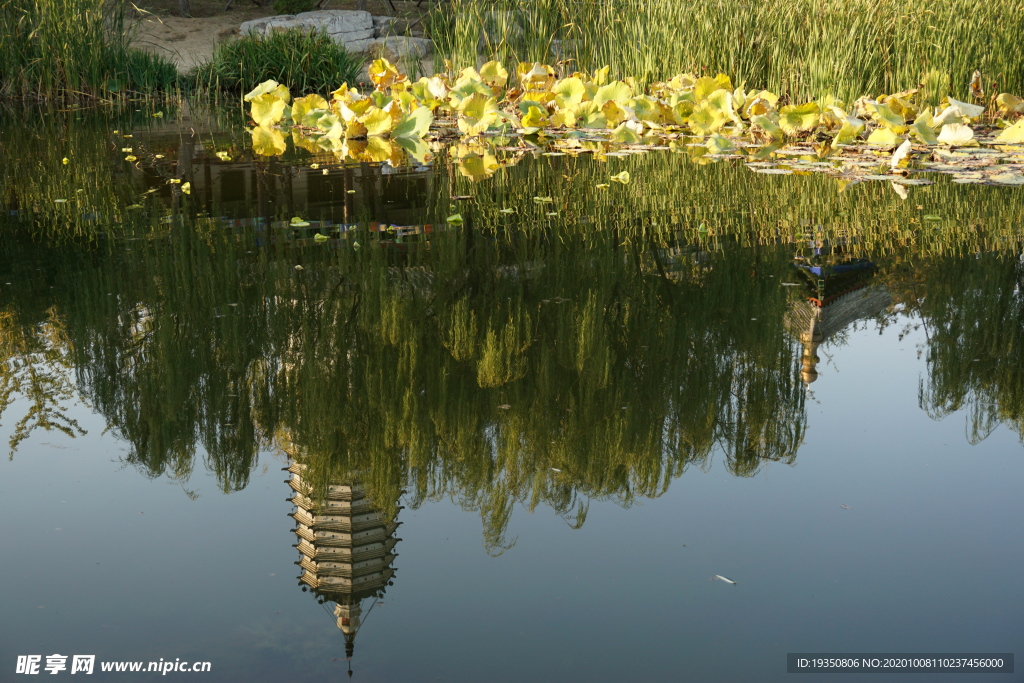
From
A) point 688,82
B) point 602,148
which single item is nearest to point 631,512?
point 602,148

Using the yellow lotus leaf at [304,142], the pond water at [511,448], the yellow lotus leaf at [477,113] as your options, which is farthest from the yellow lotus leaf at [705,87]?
the pond water at [511,448]

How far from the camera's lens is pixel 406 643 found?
3.87ft

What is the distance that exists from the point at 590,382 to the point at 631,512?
486 millimetres

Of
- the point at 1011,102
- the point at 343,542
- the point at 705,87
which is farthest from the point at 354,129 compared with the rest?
the point at 343,542

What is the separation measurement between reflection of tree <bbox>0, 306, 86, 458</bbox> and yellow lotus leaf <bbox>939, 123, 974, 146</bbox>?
4365 millimetres

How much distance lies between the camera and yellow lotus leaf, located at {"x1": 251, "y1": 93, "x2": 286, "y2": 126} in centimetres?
666

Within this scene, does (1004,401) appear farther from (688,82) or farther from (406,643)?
(688,82)

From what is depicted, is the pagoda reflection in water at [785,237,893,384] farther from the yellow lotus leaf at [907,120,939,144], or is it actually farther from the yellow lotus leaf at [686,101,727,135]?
the yellow lotus leaf at [686,101,727,135]

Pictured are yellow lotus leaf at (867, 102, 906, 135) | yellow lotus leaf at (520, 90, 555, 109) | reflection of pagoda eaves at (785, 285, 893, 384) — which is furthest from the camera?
yellow lotus leaf at (520, 90, 555, 109)

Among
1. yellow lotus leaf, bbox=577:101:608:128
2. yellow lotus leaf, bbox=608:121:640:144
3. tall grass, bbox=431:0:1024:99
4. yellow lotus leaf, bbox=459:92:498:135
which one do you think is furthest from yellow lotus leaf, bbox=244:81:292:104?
yellow lotus leaf, bbox=608:121:640:144

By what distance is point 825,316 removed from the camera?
2.24 metres

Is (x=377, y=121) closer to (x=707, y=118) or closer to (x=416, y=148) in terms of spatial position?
(x=416, y=148)

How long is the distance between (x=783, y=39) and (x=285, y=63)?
5.80m

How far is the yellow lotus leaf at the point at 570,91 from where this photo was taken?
608 centimetres
